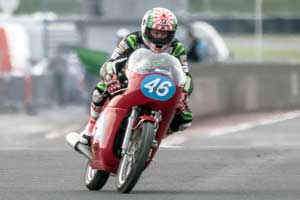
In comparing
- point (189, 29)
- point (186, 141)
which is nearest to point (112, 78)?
point (186, 141)

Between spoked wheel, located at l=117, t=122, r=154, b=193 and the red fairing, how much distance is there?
5.7 inches

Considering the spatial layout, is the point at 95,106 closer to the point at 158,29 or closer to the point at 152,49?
the point at 152,49

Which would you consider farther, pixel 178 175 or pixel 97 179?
pixel 178 175

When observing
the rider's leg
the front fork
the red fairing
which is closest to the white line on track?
the rider's leg

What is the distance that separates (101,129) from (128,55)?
2.16ft

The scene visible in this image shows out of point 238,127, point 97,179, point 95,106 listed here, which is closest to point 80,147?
point 95,106

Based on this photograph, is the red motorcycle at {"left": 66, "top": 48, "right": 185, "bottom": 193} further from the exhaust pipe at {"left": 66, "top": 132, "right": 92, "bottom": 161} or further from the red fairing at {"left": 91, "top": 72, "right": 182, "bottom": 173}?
the exhaust pipe at {"left": 66, "top": 132, "right": 92, "bottom": 161}

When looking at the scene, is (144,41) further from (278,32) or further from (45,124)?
(278,32)

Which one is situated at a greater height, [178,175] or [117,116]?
[117,116]

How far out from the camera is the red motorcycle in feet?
33.4

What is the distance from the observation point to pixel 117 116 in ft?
34.7

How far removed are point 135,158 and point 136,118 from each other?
1.28 feet

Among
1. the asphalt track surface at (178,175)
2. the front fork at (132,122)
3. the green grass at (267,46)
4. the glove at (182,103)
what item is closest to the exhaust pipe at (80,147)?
the asphalt track surface at (178,175)

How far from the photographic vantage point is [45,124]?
2503 centimetres
